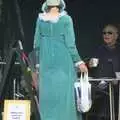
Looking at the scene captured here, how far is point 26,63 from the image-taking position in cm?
679

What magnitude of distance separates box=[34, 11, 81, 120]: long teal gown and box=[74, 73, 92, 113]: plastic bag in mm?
65

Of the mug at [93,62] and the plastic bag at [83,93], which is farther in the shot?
the mug at [93,62]

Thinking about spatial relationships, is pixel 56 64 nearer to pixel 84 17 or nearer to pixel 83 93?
pixel 83 93

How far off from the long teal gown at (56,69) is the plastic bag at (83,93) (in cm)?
7

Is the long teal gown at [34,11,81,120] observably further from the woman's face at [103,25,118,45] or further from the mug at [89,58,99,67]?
the woman's face at [103,25,118,45]

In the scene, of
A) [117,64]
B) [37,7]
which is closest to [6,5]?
[37,7]

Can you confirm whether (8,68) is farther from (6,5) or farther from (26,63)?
(6,5)

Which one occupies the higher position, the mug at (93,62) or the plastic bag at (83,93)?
the mug at (93,62)

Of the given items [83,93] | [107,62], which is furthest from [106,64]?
[83,93]

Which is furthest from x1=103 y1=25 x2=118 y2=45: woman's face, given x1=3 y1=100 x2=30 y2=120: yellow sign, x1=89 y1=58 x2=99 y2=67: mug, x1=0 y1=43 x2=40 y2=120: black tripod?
x1=3 y1=100 x2=30 y2=120: yellow sign

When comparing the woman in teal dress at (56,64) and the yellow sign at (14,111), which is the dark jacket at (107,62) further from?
the yellow sign at (14,111)


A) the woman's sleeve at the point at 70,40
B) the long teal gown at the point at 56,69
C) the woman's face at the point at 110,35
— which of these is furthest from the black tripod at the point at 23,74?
the woman's face at the point at 110,35

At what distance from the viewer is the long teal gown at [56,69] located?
24.1 ft

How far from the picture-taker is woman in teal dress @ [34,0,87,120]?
7344 millimetres
